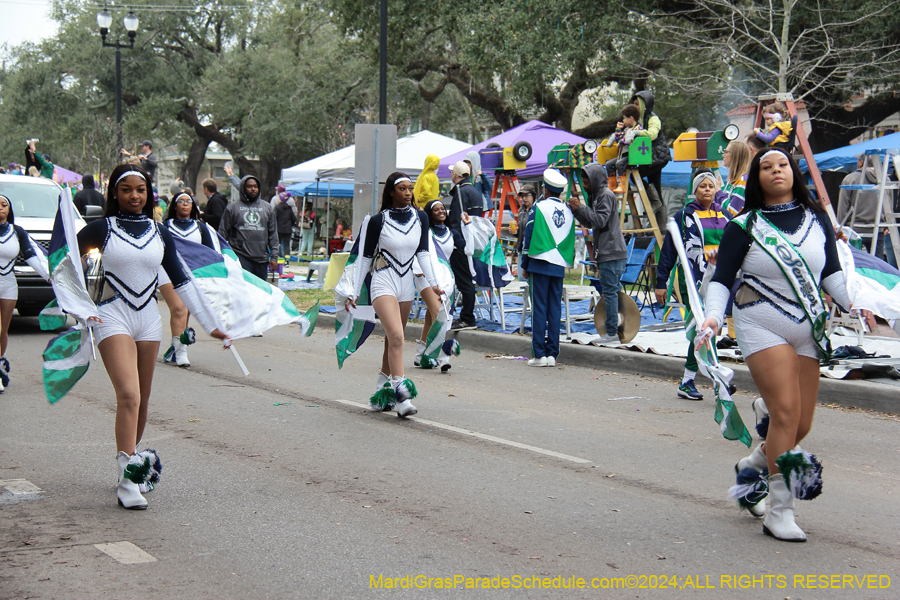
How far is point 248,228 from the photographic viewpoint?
1273 centimetres

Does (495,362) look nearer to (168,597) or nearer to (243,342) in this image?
(243,342)

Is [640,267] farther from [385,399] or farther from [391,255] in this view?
[385,399]

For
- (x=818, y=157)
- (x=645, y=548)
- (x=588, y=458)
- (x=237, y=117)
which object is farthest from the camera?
(x=237, y=117)

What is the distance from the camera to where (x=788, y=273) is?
177 inches

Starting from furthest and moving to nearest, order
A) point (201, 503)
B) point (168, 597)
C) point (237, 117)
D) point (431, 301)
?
point (237, 117)
point (431, 301)
point (201, 503)
point (168, 597)

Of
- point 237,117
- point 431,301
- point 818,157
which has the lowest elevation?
point 431,301

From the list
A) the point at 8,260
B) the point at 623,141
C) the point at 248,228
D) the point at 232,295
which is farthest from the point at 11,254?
the point at 623,141

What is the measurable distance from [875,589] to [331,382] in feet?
20.3

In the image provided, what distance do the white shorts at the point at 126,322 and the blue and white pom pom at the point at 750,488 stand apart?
3.15 m

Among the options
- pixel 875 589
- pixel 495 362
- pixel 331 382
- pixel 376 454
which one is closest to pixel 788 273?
pixel 875 589

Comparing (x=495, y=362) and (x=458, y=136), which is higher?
(x=458, y=136)

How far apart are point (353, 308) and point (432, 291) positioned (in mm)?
789

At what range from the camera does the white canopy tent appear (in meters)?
21.4

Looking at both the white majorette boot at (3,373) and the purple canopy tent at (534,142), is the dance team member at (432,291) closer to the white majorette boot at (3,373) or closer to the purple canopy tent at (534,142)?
the white majorette boot at (3,373)
